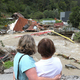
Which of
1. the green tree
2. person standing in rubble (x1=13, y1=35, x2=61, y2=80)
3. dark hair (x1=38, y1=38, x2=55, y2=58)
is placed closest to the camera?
person standing in rubble (x1=13, y1=35, x2=61, y2=80)

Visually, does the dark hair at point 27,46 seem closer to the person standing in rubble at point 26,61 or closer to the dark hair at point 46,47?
the person standing in rubble at point 26,61

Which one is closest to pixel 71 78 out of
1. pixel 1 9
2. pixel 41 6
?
pixel 1 9

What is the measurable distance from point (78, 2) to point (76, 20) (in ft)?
238

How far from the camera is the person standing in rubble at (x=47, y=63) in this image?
5.16ft

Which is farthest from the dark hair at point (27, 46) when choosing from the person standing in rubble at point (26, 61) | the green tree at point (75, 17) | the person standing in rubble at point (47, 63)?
the green tree at point (75, 17)

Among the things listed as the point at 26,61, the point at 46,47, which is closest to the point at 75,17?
the point at 46,47

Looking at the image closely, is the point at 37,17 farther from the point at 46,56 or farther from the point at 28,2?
the point at 46,56

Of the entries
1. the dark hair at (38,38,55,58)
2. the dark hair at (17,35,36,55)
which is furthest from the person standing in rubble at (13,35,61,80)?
the dark hair at (38,38,55,58)

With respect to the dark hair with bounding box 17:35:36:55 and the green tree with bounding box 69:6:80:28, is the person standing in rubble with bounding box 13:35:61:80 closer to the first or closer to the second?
the dark hair with bounding box 17:35:36:55

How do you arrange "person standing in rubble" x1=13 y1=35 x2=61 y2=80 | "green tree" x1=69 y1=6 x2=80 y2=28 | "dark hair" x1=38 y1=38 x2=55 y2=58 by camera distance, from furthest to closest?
"green tree" x1=69 y1=6 x2=80 y2=28 → "dark hair" x1=38 y1=38 x2=55 y2=58 → "person standing in rubble" x1=13 y1=35 x2=61 y2=80

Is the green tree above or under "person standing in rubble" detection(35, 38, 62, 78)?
under

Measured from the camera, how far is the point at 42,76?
159 centimetres

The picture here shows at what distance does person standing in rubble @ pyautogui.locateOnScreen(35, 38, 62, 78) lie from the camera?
157 centimetres

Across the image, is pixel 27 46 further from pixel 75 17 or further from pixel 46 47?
pixel 75 17
